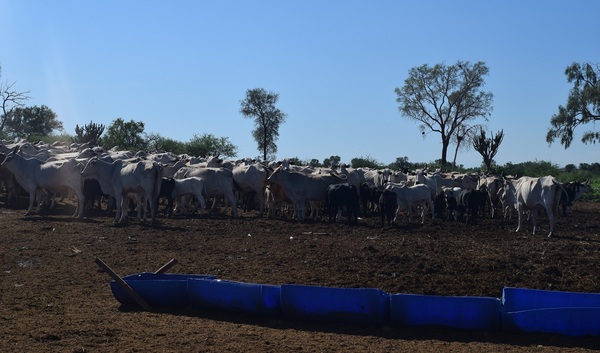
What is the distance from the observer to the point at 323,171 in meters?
32.3

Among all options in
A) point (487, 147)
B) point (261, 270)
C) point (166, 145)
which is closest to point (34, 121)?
point (166, 145)

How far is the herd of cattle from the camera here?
24.0m

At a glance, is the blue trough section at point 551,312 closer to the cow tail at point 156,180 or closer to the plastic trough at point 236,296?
the plastic trough at point 236,296

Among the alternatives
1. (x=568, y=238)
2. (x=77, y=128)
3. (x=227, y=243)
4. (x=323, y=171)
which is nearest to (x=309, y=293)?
(x=227, y=243)

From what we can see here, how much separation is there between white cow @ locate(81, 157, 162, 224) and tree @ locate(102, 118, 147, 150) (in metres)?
39.8

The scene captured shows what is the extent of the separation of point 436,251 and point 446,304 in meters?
7.01

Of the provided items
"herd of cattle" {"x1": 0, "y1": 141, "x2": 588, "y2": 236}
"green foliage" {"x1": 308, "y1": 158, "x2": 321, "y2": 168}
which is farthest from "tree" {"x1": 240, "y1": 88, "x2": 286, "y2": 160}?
"herd of cattle" {"x1": 0, "y1": 141, "x2": 588, "y2": 236}

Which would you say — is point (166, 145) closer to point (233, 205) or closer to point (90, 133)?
point (90, 133)

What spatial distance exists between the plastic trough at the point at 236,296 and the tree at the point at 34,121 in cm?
7412

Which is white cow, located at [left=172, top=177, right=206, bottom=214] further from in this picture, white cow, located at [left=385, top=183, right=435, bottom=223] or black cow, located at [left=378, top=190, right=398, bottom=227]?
white cow, located at [left=385, top=183, right=435, bottom=223]

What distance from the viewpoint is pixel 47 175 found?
25375 mm

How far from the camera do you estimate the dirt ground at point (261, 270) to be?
9953 mm

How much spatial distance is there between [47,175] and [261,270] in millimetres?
12888

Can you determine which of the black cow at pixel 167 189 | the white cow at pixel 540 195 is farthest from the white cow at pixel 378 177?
the black cow at pixel 167 189
